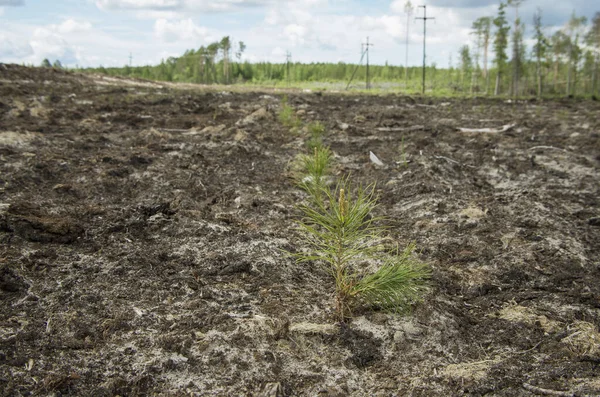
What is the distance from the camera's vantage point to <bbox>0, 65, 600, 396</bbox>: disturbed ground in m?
2.82

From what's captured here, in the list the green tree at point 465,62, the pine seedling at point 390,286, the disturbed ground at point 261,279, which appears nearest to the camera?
the disturbed ground at point 261,279

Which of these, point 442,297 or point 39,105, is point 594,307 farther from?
point 39,105

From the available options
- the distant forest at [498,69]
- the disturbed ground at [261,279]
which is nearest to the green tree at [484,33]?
the distant forest at [498,69]

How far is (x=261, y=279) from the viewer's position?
4.02 meters

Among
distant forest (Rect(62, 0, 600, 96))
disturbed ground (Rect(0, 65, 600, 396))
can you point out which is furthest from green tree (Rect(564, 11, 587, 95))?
disturbed ground (Rect(0, 65, 600, 396))

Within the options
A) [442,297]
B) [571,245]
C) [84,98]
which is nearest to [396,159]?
[571,245]

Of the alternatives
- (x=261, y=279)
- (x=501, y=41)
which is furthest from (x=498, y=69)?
(x=261, y=279)

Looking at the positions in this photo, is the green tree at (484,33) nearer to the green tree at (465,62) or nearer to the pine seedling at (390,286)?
the green tree at (465,62)

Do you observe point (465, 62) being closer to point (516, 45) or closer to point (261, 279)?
point (516, 45)

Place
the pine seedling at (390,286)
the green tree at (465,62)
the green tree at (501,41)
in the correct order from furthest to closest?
the green tree at (465,62)
the green tree at (501,41)
the pine seedling at (390,286)

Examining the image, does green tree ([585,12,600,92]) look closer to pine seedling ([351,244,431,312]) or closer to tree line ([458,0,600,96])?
tree line ([458,0,600,96])

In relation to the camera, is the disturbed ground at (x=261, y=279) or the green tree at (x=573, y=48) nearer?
the disturbed ground at (x=261, y=279)

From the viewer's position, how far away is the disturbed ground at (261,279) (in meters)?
2.82

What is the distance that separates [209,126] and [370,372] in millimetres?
9146
